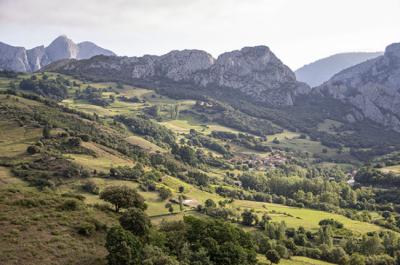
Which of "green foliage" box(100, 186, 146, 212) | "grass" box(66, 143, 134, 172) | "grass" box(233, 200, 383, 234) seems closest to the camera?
"green foliage" box(100, 186, 146, 212)

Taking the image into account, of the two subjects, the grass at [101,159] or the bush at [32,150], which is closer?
the bush at [32,150]

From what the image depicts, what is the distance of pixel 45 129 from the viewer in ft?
526

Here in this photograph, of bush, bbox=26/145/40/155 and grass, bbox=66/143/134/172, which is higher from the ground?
bush, bbox=26/145/40/155

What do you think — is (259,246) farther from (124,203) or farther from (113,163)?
(113,163)

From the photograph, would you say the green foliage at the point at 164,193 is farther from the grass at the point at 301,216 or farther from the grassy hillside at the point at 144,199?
the grass at the point at 301,216

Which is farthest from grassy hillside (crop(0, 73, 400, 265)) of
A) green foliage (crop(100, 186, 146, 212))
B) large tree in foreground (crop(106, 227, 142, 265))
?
large tree in foreground (crop(106, 227, 142, 265))

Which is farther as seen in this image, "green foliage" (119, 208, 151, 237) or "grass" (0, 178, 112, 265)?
"green foliage" (119, 208, 151, 237)

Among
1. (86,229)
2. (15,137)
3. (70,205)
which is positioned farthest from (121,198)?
(15,137)

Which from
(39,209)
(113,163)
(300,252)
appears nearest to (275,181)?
(113,163)

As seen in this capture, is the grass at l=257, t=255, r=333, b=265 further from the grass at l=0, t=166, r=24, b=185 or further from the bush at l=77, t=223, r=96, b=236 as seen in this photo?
the grass at l=0, t=166, r=24, b=185

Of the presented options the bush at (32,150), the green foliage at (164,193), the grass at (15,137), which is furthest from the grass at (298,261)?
the grass at (15,137)

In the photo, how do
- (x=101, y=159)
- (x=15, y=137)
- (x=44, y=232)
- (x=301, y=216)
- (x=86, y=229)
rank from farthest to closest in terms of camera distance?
(x=15, y=137) < (x=101, y=159) < (x=301, y=216) < (x=86, y=229) < (x=44, y=232)

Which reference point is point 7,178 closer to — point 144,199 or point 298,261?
point 144,199

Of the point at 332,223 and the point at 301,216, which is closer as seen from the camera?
the point at 332,223
